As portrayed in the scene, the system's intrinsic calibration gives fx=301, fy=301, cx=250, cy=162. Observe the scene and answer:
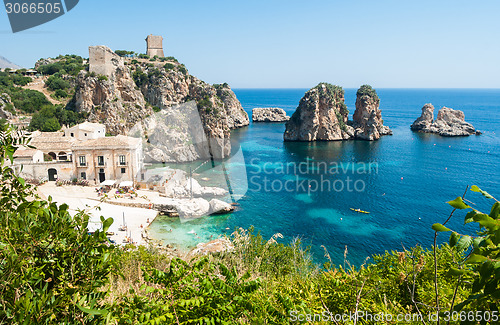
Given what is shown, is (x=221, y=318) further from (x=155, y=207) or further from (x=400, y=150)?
(x=400, y=150)

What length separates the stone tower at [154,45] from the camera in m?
71.6

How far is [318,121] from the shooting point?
214 feet

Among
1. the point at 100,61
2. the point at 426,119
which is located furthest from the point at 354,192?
the point at 426,119

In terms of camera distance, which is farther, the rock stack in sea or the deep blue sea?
the rock stack in sea

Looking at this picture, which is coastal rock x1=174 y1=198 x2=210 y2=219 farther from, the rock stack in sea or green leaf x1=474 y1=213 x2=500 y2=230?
the rock stack in sea

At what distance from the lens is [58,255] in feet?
9.64

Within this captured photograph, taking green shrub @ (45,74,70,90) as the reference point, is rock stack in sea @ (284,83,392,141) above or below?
below

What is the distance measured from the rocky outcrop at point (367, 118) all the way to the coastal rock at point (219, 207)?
47172mm

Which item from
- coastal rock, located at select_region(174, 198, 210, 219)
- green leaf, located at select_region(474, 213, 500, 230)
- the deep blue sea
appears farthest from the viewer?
coastal rock, located at select_region(174, 198, 210, 219)

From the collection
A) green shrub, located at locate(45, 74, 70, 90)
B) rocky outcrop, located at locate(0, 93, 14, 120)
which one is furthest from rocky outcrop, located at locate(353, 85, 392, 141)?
rocky outcrop, located at locate(0, 93, 14, 120)

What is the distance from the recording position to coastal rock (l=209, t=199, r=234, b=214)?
28062 mm

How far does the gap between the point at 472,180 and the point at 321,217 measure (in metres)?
23.9

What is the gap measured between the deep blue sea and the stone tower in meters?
31.8

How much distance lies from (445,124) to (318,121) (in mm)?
32985
